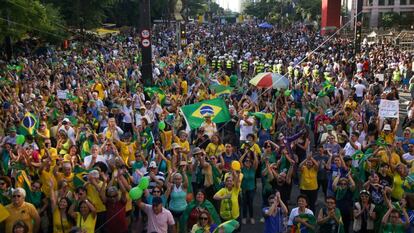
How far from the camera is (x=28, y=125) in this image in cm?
1022

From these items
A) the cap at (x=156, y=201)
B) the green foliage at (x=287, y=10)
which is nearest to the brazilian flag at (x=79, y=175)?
the cap at (x=156, y=201)

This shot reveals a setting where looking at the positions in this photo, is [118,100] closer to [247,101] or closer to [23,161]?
[247,101]

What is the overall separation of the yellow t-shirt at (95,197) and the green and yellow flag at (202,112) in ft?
10.5

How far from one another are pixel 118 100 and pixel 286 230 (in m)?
7.18

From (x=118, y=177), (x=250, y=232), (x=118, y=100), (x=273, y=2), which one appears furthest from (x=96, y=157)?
(x=273, y=2)

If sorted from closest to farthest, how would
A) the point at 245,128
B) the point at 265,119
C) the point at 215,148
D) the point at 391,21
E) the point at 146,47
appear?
1. the point at 215,148
2. the point at 245,128
3. the point at 265,119
4. the point at 146,47
5. the point at 391,21

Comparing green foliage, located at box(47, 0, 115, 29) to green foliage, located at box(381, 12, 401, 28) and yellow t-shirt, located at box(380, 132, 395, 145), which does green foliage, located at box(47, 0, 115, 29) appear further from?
green foliage, located at box(381, 12, 401, 28)

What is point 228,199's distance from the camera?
6930 millimetres

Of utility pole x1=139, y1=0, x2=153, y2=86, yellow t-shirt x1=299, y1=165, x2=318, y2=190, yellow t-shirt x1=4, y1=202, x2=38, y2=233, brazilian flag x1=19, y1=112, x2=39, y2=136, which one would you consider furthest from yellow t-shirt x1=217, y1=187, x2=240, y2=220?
utility pole x1=139, y1=0, x2=153, y2=86

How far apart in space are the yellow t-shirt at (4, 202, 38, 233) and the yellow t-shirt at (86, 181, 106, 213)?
0.81 meters

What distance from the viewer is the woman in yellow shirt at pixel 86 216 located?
246 inches

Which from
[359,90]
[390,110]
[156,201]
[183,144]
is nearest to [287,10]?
A: [359,90]

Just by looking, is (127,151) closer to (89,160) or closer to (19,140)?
(89,160)

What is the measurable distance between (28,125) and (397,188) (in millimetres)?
6575
